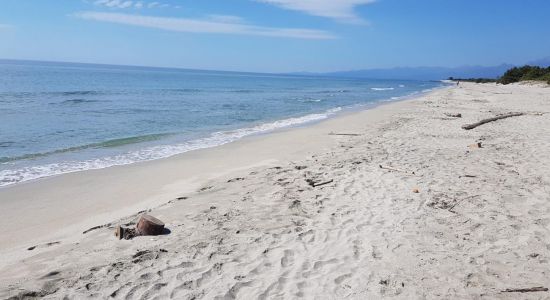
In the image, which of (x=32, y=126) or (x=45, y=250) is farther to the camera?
→ (x=32, y=126)

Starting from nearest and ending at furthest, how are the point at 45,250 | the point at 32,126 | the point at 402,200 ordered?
the point at 45,250 → the point at 402,200 → the point at 32,126

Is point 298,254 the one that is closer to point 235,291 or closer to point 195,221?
point 235,291

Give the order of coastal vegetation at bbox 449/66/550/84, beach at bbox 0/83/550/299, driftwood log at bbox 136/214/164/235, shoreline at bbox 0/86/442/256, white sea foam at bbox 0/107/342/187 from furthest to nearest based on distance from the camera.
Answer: coastal vegetation at bbox 449/66/550/84, white sea foam at bbox 0/107/342/187, shoreline at bbox 0/86/442/256, driftwood log at bbox 136/214/164/235, beach at bbox 0/83/550/299

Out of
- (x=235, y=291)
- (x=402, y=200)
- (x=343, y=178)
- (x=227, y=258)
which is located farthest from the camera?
(x=343, y=178)

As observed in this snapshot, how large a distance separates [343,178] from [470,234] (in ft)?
9.94

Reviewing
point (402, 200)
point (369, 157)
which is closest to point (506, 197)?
point (402, 200)

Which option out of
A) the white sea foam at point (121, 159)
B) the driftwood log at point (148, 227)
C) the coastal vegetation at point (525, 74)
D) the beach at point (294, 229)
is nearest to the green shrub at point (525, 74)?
the coastal vegetation at point (525, 74)

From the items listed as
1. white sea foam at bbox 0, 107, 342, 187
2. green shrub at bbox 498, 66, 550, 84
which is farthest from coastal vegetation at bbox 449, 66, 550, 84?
white sea foam at bbox 0, 107, 342, 187

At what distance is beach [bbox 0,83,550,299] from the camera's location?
4.16 metres

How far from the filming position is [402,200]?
A: 22.0ft

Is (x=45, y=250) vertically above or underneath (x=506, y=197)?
underneath

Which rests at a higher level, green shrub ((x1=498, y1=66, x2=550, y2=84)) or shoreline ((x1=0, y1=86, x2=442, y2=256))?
green shrub ((x1=498, y1=66, x2=550, y2=84))

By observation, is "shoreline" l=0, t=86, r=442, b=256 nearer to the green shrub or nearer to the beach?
the beach

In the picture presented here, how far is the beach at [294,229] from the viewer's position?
164 inches
